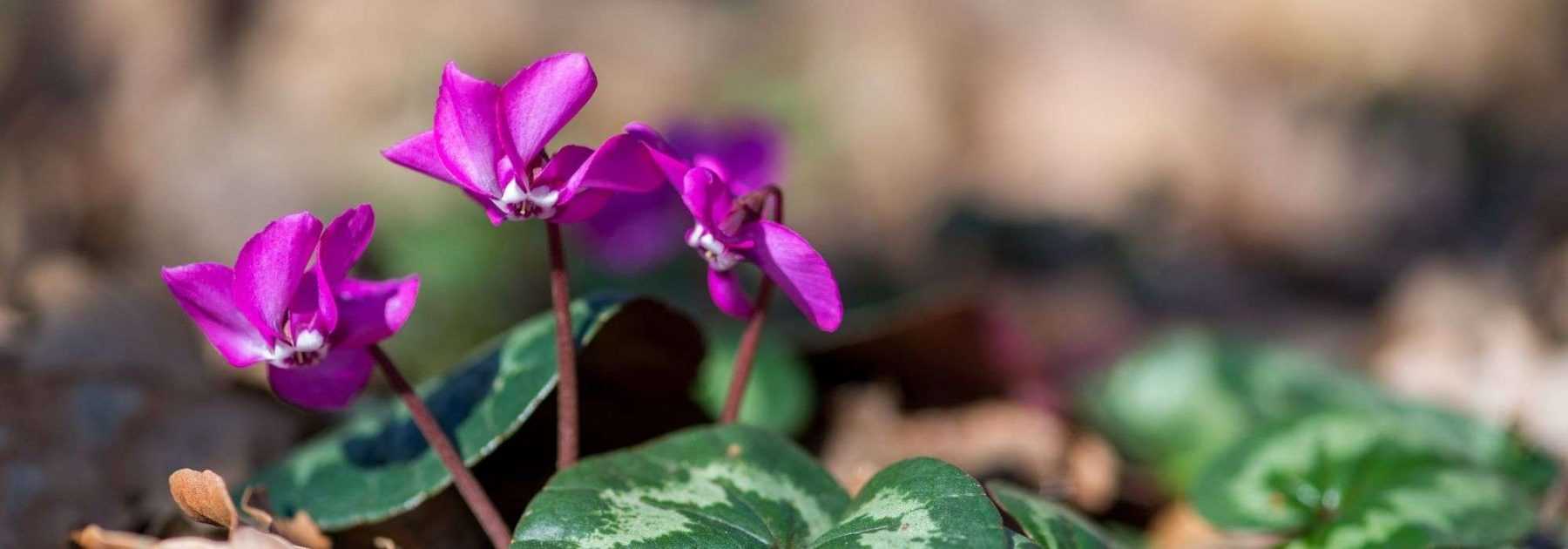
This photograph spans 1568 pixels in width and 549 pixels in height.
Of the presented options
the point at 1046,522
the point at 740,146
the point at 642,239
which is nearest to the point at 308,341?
the point at 1046,522

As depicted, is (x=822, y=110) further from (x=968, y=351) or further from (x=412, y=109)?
(x=968, y=351)

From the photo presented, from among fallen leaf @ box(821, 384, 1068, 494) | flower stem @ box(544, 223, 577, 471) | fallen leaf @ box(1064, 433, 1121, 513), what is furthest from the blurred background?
flower stem @ box(544, 223, 577, 471)

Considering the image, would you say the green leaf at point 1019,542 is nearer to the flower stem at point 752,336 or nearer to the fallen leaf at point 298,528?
the flower stem at point 752,336

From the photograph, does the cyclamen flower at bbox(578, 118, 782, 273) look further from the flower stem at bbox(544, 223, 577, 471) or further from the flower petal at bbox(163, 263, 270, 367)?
the flower petal at bbox(163, 263, 270, 367)

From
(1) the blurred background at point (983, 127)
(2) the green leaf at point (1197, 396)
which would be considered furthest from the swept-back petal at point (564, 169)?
(1) the blurred background at point (983, 127)

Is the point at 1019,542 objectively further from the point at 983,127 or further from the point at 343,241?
the point at 983,127

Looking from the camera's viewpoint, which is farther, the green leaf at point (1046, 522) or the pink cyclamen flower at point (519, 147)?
the green leaf at point (1046, 522)

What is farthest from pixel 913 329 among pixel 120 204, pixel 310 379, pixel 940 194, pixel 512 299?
pixel 120 204
